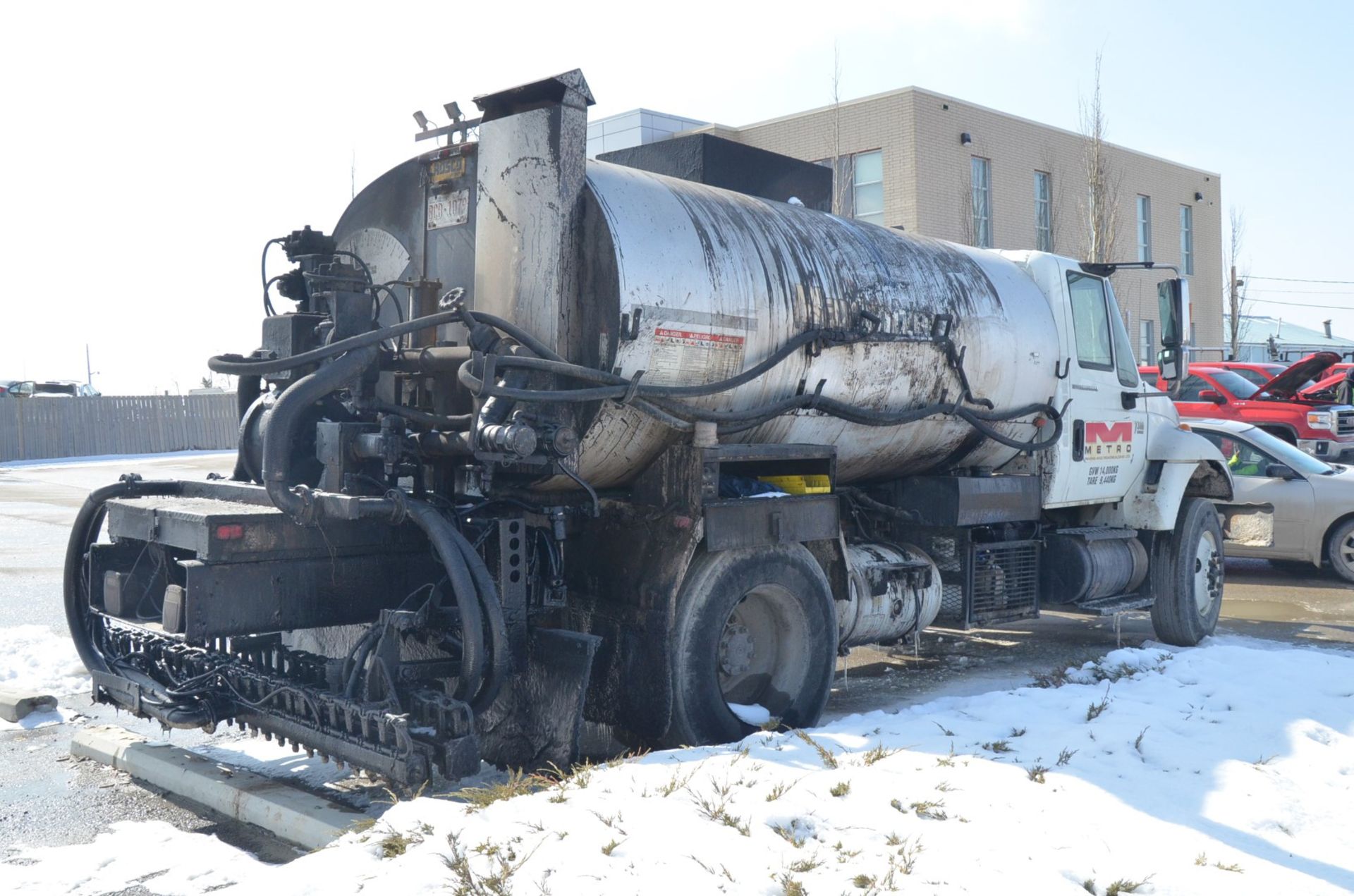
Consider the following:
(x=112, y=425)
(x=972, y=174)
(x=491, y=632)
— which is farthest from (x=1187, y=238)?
(x=491, y=632)

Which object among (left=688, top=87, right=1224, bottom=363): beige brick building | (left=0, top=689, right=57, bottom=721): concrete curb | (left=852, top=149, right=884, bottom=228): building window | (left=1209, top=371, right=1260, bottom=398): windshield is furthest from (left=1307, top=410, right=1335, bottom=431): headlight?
(left=0, top=689, right=57, bottom=721): concrete curb

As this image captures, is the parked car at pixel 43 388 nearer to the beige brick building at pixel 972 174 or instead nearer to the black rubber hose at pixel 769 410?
the beige brick building at pixel 972 174

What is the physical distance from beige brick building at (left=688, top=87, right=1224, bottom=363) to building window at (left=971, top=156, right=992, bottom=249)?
0.02 m

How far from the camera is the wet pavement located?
208 inches

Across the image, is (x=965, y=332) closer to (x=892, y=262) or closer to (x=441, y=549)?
(x=892, y=262)

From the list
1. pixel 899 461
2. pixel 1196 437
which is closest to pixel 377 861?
pixel 899 461

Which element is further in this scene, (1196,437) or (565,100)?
(1196,437)

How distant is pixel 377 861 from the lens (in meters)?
4.11

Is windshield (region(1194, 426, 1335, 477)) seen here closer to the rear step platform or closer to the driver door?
the driver door

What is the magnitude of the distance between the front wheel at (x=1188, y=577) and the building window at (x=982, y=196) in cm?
1832

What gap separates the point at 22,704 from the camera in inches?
266

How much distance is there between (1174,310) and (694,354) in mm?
4917

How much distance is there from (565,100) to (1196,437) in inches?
247

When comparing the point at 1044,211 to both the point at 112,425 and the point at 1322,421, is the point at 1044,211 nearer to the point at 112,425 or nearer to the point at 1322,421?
the point at 1322,421
